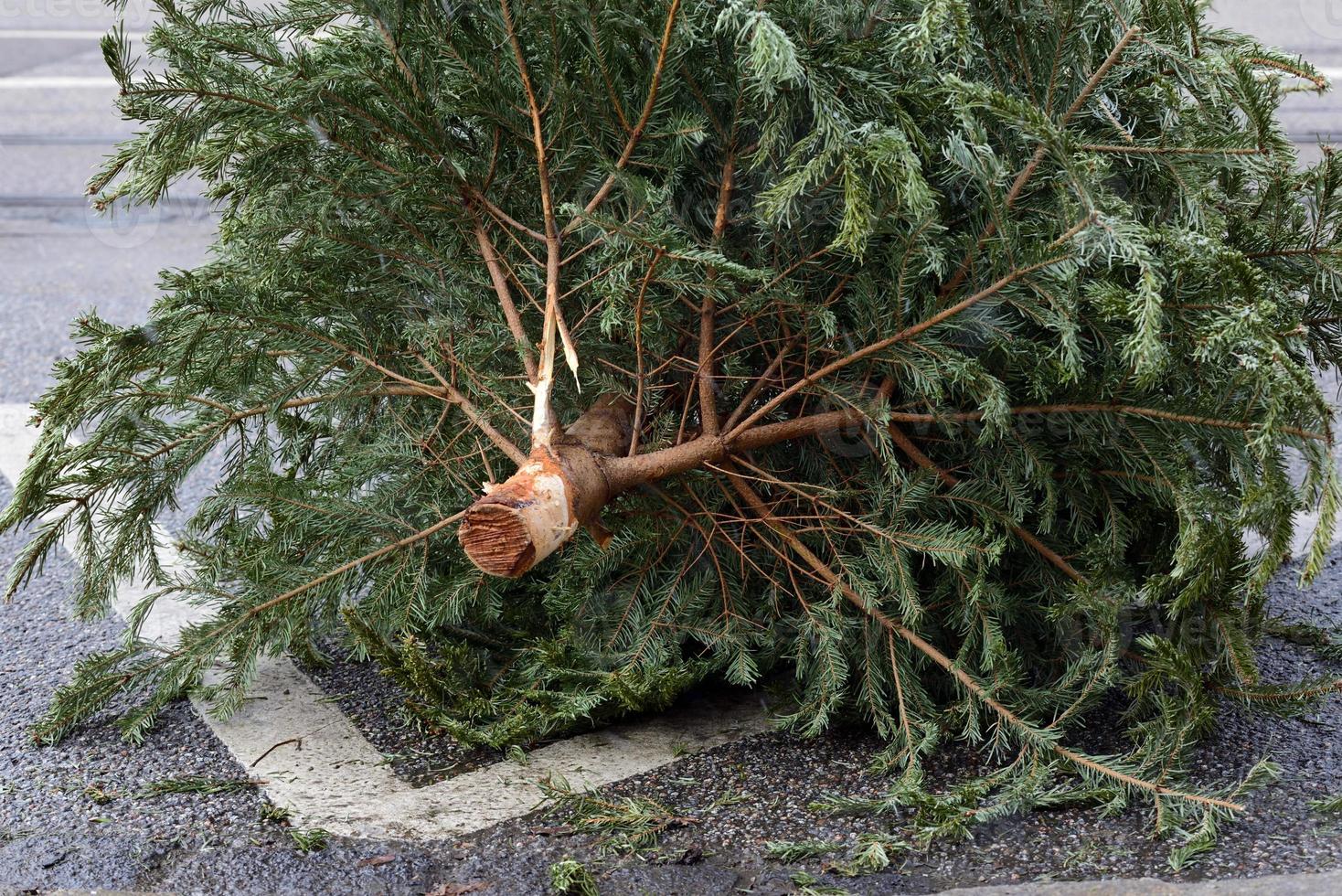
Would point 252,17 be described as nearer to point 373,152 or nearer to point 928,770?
point 373,152

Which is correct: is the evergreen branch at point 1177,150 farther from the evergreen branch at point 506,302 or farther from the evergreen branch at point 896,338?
the evergreen branch at point 506,302

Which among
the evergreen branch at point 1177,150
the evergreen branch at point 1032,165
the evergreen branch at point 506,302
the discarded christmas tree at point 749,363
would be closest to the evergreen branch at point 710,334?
the discarded christmas tree at point 749,363

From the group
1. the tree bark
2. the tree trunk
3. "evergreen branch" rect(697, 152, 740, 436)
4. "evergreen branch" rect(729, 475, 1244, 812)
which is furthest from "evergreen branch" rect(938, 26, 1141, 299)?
the tree trunk

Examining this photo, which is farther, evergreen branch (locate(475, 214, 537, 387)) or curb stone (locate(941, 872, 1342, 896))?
evergreen branch (locate(475, 214, 537, 387))

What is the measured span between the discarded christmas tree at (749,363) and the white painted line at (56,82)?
8.82 metres

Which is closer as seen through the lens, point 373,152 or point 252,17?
point 373,152

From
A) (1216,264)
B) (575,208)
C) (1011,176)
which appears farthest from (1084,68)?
(575,208)

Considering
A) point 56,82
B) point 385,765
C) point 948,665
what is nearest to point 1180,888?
point 948,665

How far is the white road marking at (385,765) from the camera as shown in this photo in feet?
8.40

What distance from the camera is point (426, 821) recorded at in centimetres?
253

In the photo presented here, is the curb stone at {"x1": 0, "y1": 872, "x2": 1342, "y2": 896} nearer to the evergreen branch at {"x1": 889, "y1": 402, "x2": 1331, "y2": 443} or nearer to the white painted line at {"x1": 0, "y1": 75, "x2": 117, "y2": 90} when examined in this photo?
the evergreen branch at {"x1": 889, "y1": 402, "x2": 1331, "y2": 443}

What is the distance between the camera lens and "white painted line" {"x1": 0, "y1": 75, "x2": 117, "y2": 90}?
410 inches

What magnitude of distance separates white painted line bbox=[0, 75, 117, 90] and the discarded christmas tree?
347 inches

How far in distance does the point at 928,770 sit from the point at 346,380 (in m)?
1.60
